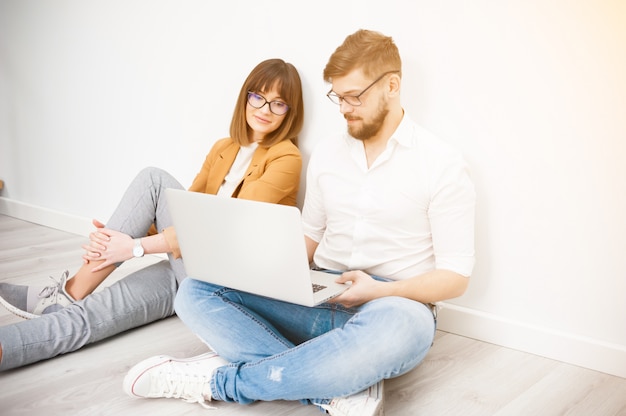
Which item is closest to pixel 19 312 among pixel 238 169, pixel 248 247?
pixel 238 169

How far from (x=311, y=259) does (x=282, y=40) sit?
0.88 m

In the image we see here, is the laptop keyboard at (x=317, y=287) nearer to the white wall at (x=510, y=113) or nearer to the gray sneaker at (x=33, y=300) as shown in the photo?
the white wall at (x=510, y=113)

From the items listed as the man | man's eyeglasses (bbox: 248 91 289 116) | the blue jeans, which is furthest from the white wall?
the blue jeans

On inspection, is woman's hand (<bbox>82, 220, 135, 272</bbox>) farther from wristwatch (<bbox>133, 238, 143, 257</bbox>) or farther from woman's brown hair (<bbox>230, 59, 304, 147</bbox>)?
woman's brown hair (<bbox>230, 59, 304, 147</bbox>)

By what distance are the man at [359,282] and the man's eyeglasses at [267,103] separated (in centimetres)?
36

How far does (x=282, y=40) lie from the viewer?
2365 millimetres

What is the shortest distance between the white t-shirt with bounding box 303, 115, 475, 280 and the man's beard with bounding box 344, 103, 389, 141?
54mm

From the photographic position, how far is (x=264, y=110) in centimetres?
216

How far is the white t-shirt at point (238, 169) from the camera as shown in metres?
2.27

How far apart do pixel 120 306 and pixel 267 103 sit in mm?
854

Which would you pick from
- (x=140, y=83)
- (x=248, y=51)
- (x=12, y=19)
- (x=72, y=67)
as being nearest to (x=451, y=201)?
(x=248, y=51)

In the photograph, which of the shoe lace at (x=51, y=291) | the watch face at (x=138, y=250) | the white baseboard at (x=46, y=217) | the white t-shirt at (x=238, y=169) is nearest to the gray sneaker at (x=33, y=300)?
the shoe lace at (x=51, y=291)

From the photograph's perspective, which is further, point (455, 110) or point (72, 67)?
point (72, 67)

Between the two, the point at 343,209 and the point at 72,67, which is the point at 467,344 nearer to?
the point at 343,209
